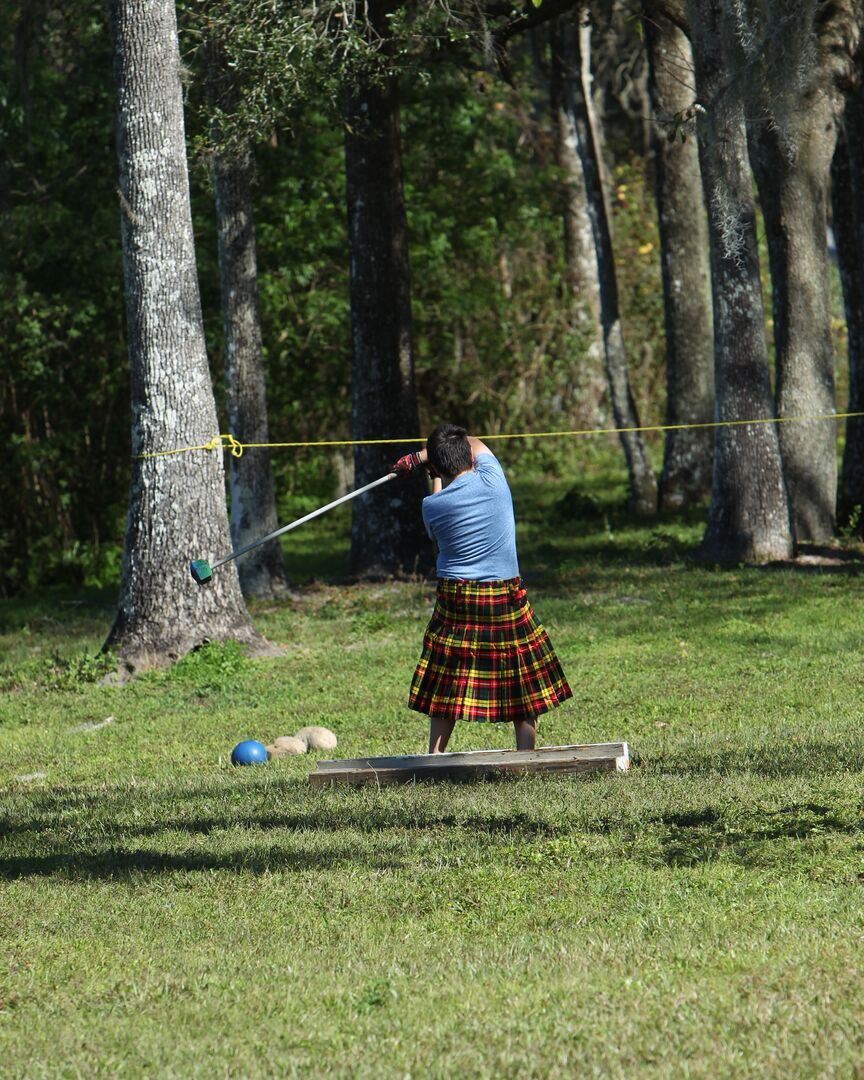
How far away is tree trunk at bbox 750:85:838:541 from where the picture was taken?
14.6 metres

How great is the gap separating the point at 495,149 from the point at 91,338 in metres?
7.31

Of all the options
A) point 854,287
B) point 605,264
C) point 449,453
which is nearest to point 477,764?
point 449,453

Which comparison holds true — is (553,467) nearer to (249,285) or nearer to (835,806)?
(249,285)

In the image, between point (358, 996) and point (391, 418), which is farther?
point (391, 418)

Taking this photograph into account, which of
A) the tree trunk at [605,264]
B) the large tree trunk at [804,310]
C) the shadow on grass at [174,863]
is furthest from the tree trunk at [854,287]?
the shadow on grass at [174,863]

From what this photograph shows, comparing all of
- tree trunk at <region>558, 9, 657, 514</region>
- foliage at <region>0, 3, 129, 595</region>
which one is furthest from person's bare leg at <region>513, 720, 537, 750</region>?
foliage at <region>0, 3, 129, 595</region>

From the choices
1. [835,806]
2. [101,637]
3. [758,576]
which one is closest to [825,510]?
[758,576]

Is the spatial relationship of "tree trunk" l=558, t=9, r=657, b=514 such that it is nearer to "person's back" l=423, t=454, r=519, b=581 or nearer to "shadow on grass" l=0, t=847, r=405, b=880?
"person's back" l=423, t=454, r=519, b=581

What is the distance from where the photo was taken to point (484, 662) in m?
7.56

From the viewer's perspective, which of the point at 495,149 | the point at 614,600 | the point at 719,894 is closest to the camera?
the point at 719,894

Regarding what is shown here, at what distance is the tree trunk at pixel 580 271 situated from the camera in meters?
25.7

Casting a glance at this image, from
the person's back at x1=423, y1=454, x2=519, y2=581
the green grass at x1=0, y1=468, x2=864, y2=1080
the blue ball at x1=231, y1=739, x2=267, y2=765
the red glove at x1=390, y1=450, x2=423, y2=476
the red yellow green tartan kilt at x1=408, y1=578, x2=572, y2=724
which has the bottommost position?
the blue ball at x1=231, y1=739, x2=267, y2=765

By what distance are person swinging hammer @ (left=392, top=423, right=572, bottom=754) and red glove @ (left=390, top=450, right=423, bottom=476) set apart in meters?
0.27

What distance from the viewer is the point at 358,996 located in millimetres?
4590
